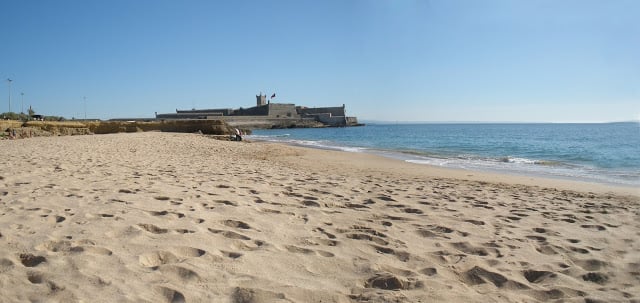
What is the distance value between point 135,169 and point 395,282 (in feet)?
18.8

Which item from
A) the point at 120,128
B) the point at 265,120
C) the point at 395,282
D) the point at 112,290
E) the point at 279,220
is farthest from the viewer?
the point at 265,120

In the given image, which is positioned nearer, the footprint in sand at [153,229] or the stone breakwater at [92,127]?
the footprint in sand at [153,229]

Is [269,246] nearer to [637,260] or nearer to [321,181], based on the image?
[637,260]

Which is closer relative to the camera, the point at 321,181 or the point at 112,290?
the point at 112,290

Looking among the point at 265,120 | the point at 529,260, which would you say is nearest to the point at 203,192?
the point at 529,260

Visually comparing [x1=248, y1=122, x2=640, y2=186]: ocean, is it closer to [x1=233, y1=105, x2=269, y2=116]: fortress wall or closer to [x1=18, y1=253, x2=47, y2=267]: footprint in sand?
[x1=18, y1=253, x2=47, y2=267]: footprint in sand

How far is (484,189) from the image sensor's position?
670cm

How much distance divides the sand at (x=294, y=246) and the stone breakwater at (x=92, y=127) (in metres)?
16.9

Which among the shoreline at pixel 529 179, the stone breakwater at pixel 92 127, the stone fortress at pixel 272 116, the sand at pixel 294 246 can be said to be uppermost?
the stone fortress at pixel 272 116

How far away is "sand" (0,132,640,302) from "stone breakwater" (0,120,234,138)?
16854 mm

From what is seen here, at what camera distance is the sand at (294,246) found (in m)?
2.24

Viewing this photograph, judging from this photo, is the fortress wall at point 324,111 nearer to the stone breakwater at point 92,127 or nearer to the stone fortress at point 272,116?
the stone fortress at point 272,116

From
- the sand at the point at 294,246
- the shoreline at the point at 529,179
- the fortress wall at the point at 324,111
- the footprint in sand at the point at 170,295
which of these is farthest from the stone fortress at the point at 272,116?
the footprint in sand at the point at 170,295

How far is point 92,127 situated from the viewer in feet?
83.6
